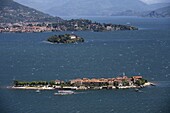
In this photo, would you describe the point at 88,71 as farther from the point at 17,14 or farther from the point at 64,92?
the point at 17,14

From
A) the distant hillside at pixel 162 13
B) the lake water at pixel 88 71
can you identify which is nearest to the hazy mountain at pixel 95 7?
the distant hillside at pixel 162 13

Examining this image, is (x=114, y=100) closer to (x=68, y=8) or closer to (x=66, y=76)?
(x=66, y=76)

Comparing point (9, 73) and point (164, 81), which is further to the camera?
point (9, 73)

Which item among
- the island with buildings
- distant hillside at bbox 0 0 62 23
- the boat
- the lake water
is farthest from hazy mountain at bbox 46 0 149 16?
the boat

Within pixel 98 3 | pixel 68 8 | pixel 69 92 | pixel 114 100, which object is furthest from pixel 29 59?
pixel 98 3

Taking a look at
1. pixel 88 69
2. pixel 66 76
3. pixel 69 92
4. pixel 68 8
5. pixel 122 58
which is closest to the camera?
pixel 69 92

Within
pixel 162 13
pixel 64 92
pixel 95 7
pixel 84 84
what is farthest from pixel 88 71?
pixel 95 7

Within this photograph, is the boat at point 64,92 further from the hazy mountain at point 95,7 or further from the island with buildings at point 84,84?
the hazy mountain at point 95,7
